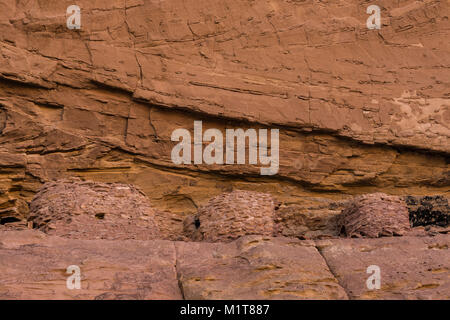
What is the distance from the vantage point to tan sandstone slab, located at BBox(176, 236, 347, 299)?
9.94 m

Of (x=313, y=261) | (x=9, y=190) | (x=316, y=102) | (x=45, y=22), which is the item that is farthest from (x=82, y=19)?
(x=313, y=261)

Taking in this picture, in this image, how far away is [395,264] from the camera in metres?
10.9

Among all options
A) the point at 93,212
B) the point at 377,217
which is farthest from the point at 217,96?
the point at 377,217

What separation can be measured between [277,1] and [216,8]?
1214 mm

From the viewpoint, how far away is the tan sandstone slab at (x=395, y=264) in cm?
1009

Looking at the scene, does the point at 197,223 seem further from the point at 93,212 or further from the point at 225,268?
the point at 225,268

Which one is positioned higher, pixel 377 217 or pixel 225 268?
pixel 377 217

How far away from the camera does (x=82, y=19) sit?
1573cm

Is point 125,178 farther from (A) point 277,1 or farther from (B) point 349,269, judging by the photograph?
(B) point 349,269

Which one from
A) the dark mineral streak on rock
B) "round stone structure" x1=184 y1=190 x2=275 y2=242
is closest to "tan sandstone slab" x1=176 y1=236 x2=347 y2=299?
→ "round stone structure" x1=184 y1=190 x2=275 y2=242

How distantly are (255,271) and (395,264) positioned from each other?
6.15ft

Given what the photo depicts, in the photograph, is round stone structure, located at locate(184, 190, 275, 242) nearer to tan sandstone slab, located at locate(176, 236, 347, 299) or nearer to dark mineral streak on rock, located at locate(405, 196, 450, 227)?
tan sandstone slab, located at locate(176, 236, 347, 299)

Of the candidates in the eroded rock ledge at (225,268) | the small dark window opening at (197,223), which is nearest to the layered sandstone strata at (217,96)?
the small dark window opening at (197,223)

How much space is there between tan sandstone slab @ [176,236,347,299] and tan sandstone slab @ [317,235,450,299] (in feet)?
0.76
